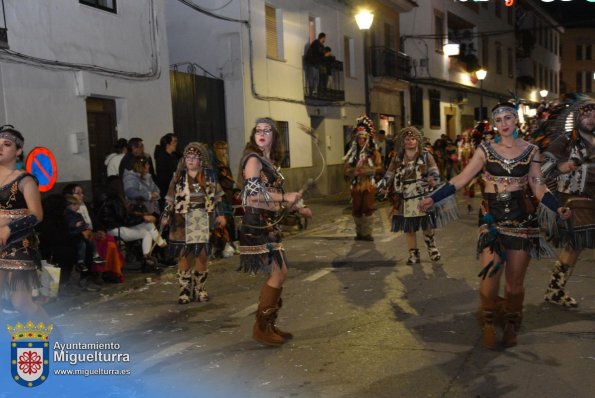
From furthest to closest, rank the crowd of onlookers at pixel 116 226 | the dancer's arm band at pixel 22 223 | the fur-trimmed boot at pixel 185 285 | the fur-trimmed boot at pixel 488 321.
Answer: the crowd of onlookers at pixel 116 226, the fur-trimmed boot at pixel 185 285, the fur-trimmed boot at pixel 488 321, the dancer's arm band at pixel 22 223

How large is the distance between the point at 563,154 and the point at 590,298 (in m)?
1.61

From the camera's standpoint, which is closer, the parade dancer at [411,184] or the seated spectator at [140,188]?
the parade dancer at [411,184]

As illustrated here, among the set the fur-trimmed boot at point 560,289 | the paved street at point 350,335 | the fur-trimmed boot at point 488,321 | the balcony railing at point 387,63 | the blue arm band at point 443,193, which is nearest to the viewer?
the paved street at point 350,335

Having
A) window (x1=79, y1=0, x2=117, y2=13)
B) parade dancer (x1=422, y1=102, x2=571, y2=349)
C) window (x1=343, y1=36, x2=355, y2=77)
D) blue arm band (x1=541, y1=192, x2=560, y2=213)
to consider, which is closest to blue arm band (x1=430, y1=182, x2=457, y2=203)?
parade dancer (x1=422, y1=102, x2=571, y2=349)

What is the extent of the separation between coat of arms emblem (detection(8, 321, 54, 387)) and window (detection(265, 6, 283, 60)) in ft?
49.8

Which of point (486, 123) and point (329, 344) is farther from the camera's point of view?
point (486, 123)

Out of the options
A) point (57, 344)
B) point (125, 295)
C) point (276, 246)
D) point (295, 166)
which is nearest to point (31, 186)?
point (57, 344)

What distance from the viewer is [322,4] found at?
22.2 meters

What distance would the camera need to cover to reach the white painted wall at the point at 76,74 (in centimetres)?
1051

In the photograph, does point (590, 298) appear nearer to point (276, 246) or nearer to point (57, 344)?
point (276, 246)

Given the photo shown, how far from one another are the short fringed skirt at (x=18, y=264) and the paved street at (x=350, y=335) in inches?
43.3

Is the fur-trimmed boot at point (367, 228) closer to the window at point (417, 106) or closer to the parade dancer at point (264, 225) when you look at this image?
the parade dancer at point (264, 225)

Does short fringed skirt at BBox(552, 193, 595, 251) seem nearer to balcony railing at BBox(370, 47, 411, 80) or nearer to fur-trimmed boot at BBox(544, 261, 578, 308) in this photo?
fur-trimmed boot at BBox(544, 261, 578, 308)

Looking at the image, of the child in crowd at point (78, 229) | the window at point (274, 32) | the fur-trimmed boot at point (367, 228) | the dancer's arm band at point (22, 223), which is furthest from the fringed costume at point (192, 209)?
the window at point (274, 32)
